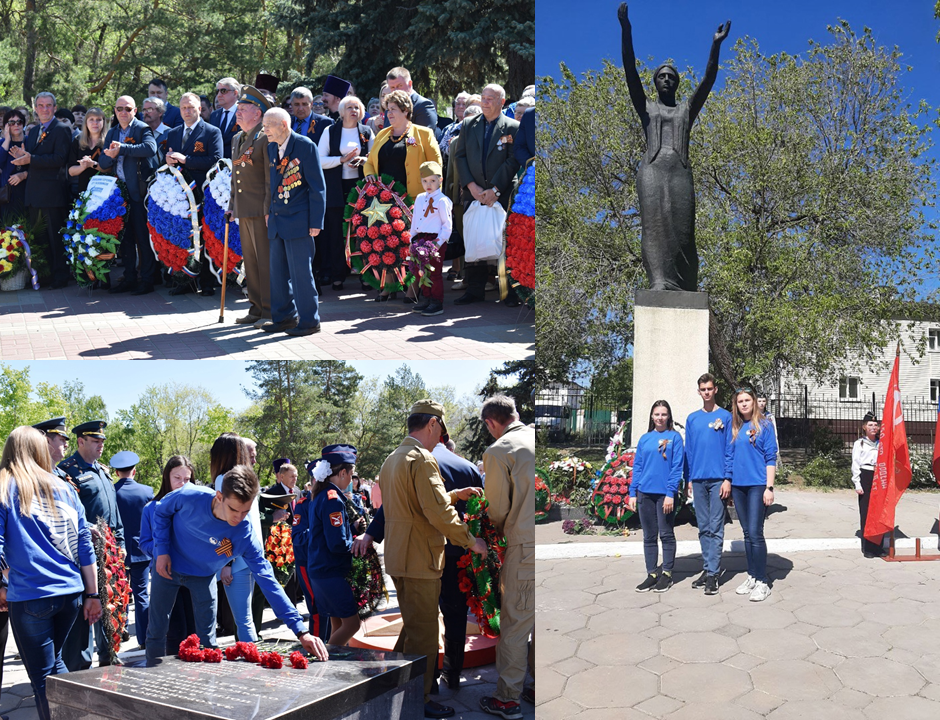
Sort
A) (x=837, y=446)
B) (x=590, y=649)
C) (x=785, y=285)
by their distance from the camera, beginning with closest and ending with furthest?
(x=590, y=649), (x=837, y=446), (x=785, y=285)

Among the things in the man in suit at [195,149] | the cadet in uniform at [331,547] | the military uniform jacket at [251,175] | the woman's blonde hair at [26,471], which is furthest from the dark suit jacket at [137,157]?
the woman's blonde hair at [26,471]

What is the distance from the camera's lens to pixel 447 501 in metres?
2.96

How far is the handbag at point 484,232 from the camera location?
462cm

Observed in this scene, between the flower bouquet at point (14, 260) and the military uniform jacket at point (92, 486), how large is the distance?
226cm

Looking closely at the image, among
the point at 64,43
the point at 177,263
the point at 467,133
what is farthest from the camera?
the point at 64,43

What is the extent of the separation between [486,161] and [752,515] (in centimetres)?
246

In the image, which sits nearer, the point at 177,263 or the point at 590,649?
the point at 590,649

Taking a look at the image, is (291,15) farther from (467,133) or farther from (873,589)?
(873,589)

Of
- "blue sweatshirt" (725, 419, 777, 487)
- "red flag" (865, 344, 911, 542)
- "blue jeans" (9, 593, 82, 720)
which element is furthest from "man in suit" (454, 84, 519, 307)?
"blue jeans" (9, 593, 82, 720)

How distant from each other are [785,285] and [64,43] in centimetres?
701

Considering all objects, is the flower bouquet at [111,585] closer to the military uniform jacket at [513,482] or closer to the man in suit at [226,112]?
the military uniform jacket at [513,482]

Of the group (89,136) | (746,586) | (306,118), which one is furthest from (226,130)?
(746,586)

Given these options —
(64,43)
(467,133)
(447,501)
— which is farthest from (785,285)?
(64,43)

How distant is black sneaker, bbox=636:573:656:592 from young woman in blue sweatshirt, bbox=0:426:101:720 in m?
2.28
